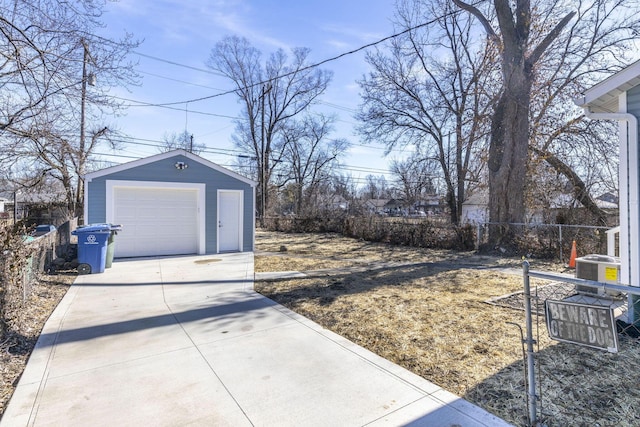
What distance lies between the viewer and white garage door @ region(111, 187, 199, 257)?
9148 mm

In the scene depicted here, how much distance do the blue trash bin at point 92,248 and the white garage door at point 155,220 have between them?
79.5 inches

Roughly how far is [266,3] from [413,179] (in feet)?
65.3

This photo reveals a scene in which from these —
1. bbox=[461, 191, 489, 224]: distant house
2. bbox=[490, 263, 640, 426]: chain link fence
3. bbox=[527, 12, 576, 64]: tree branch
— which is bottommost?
bbox=[490, 263, 640, 426]: chain link fence

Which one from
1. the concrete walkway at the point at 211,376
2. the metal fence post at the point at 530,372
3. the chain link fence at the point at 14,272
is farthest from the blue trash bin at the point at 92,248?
the metal fence post at the point at 530,372

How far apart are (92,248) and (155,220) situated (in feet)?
8.40

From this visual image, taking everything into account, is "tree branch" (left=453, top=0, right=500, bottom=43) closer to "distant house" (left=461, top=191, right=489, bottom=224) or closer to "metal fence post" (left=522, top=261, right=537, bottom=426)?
"distant house" (left=461, top=191, right=489, bottom=224)

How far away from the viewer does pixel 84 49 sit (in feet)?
16.9

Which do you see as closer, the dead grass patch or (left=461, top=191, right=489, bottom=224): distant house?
the dead grass patch

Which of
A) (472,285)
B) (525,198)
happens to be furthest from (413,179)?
(472,285)

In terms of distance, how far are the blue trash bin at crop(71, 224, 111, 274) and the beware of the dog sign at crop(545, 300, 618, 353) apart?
25.5ft

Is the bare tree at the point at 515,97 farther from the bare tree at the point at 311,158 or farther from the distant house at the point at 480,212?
the bare tree at the point at 311,158

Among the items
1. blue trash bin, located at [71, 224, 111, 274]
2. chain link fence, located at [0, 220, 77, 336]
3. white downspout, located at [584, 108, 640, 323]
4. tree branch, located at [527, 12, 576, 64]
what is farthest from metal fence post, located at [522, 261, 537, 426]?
tree branch, located at [527, 12, 576, 64]

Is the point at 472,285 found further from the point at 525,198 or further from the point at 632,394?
the point at 525,198

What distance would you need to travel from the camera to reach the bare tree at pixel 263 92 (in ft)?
87.5
